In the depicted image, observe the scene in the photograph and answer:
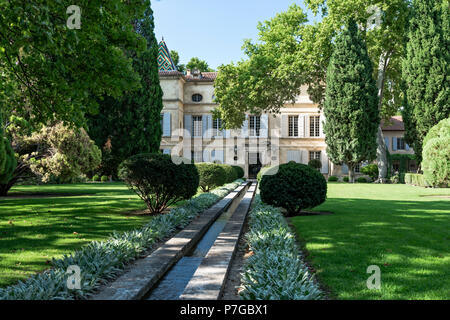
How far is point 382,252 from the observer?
5520 mm

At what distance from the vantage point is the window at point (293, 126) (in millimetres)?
39750

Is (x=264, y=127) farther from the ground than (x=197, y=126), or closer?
closer

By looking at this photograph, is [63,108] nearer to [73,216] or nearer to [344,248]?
[73,216]

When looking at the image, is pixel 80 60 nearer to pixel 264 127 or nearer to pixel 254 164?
pixel 254 164

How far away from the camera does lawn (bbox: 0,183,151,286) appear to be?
16.6 feet

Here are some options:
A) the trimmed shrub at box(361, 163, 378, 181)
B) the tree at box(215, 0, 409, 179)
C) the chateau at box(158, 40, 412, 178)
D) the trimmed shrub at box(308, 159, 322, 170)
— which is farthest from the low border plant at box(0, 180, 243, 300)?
the chateau at box(158, 40, 412, 178)


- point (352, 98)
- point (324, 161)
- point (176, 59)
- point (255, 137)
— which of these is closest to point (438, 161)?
point (352, 98)

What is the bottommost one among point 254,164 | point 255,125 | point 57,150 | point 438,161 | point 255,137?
point 438,161

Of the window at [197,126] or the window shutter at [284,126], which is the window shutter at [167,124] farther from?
the window shutter at [284,126]

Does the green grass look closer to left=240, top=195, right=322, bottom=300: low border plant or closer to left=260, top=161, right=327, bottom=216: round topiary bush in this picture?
left=240, top=195, right=322, bottom=300: low border plant

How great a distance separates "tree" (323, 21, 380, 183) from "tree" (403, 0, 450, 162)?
3144mm

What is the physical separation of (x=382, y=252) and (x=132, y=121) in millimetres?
24983

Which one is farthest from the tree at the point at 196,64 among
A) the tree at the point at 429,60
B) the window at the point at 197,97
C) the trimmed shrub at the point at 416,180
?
the trimmed shrub at the point at 416,180
